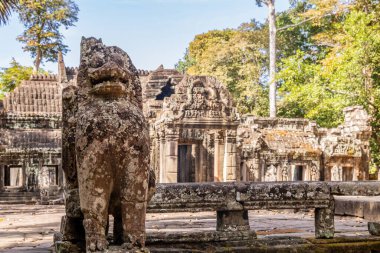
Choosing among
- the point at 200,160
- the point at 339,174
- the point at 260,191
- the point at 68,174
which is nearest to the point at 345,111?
the point at 339,174

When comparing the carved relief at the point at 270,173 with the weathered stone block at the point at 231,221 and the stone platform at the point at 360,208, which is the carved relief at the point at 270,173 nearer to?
the stone platform at the point at 360,208

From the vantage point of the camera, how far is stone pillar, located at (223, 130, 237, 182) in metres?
17.1

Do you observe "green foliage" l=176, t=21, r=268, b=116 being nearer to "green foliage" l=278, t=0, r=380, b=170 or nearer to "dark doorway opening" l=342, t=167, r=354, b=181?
"green foliage" l=278, t=0, r=380, b=170

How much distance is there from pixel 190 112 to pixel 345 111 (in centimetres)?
972

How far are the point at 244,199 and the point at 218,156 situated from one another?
1253cm

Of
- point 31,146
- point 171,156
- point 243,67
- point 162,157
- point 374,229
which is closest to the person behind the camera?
point 374,229

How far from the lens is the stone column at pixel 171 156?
16.4 meters

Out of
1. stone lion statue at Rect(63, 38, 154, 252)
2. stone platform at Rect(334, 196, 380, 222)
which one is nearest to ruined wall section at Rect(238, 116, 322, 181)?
stone platform at Rect(334, 196, 380, 222)

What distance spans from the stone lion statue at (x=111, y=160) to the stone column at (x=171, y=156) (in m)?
12.8

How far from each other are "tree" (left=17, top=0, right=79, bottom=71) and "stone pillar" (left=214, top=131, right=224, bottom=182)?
85.9 ft

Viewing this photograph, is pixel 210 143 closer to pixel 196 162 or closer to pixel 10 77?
pixel 196 162

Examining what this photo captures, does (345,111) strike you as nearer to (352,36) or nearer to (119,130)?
(352,36)

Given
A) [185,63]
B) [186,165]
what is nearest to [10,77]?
[185,63]

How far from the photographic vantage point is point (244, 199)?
486 centimetres
